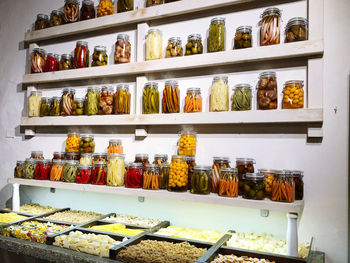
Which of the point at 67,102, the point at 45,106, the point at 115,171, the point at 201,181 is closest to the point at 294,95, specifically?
the point at 201,181

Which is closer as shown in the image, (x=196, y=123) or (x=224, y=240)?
(x=224, y=240)

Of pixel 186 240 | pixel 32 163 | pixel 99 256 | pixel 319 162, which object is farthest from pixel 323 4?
pixel 32 163

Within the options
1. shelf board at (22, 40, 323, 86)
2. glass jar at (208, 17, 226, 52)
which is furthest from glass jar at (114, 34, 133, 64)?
glass jar at (208, 17, 226, 52)

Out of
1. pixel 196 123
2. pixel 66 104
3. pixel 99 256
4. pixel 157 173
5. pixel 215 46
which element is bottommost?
pixel 99 256

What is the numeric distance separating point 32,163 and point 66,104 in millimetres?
573

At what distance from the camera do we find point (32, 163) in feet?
8.77

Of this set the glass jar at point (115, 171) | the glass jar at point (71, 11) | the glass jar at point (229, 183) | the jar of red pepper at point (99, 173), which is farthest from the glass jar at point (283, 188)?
the glass jar at point (71, 11)

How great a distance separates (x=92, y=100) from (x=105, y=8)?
808 millimetres

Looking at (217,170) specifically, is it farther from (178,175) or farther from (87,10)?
(87,10)

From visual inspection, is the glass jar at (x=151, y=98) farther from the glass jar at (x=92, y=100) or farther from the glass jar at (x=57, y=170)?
the glass jar at (x=57, y=170)

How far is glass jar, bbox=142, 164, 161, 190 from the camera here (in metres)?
2.17

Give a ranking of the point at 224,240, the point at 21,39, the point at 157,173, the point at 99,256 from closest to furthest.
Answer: the point at 99,256
the point at 224,240
the point at 157,173
the point at 21,39

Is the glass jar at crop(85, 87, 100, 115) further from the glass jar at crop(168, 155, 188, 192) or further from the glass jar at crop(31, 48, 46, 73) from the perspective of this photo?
the glass jar at crop(168, 155, 188, 192)

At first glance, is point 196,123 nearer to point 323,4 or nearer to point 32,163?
point 323,4
